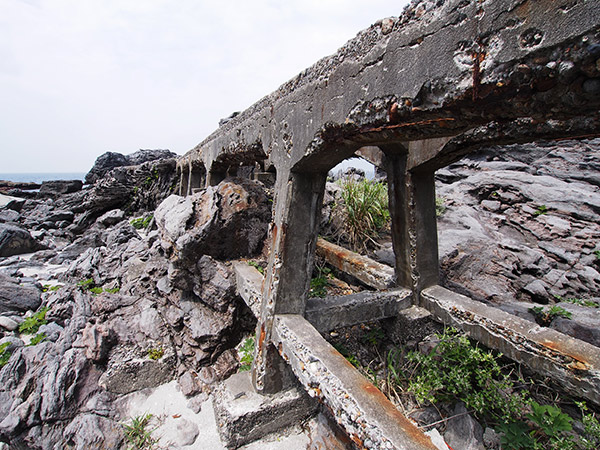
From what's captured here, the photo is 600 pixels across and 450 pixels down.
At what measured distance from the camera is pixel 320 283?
447 centimetres

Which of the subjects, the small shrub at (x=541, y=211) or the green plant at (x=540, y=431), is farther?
the small shrub at (x=541, y=211)

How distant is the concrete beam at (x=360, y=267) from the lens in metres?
3.83

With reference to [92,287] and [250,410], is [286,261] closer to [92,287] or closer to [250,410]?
[250,410]

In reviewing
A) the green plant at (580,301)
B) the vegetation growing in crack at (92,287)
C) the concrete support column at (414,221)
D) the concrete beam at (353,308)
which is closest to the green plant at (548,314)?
the green plant at (580,301)

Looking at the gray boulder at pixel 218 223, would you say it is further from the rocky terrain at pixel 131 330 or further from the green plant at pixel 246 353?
the green plant at pixel 246 353

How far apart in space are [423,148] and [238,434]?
3.39 meters

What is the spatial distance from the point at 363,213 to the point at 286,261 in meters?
3.27

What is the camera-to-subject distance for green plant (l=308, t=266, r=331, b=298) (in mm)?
4227

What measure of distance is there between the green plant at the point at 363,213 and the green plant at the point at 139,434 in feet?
13.0

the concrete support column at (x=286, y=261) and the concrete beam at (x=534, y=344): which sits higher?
the concrete support column at (x=286, y=261)

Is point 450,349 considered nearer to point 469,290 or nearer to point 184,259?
point 469,290

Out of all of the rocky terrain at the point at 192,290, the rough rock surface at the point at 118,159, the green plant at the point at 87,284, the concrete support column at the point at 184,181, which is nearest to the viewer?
the rocky terrain at the point at 192,290

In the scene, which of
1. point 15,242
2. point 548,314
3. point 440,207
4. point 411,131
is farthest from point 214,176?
point 15,242

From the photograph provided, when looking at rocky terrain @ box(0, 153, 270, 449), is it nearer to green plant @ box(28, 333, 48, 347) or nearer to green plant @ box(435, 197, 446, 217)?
green plant @ box(28, 333, 48, 347)
